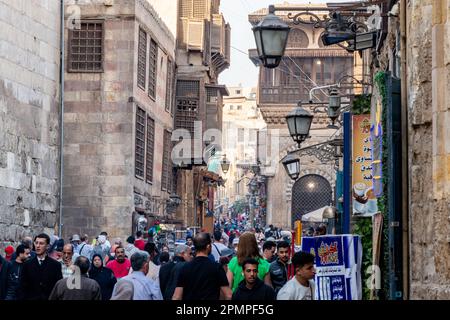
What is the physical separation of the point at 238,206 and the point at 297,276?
10250 centimetres

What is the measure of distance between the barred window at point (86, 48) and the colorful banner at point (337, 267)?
20205 millimetres

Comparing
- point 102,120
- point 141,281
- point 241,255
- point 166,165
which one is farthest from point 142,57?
point 141,281

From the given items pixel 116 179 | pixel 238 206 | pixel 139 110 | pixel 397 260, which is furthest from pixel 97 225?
pixel 238 206

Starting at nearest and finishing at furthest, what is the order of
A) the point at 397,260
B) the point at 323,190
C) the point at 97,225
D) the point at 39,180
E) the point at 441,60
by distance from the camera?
1. the point at 441,60
2. the point at 397,260
3. the point at 39,180
4. the point at 97,225
5. the point at 323,190

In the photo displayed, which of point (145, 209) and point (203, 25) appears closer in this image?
point (145, 209)

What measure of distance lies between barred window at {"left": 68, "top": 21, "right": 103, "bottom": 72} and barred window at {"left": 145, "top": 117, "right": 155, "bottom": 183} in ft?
13.8

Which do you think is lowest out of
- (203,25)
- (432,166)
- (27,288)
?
(27,288)

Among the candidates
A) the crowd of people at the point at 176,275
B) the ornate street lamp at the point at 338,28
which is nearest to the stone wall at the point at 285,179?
the ornate street lamp at the point at 338,28

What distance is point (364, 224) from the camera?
1323cm

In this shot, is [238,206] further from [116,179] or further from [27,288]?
[27,288]

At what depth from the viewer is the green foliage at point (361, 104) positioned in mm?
13695

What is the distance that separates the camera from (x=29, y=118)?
26.1 meters

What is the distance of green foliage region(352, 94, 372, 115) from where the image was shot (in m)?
13.7

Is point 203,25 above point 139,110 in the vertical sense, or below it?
above
